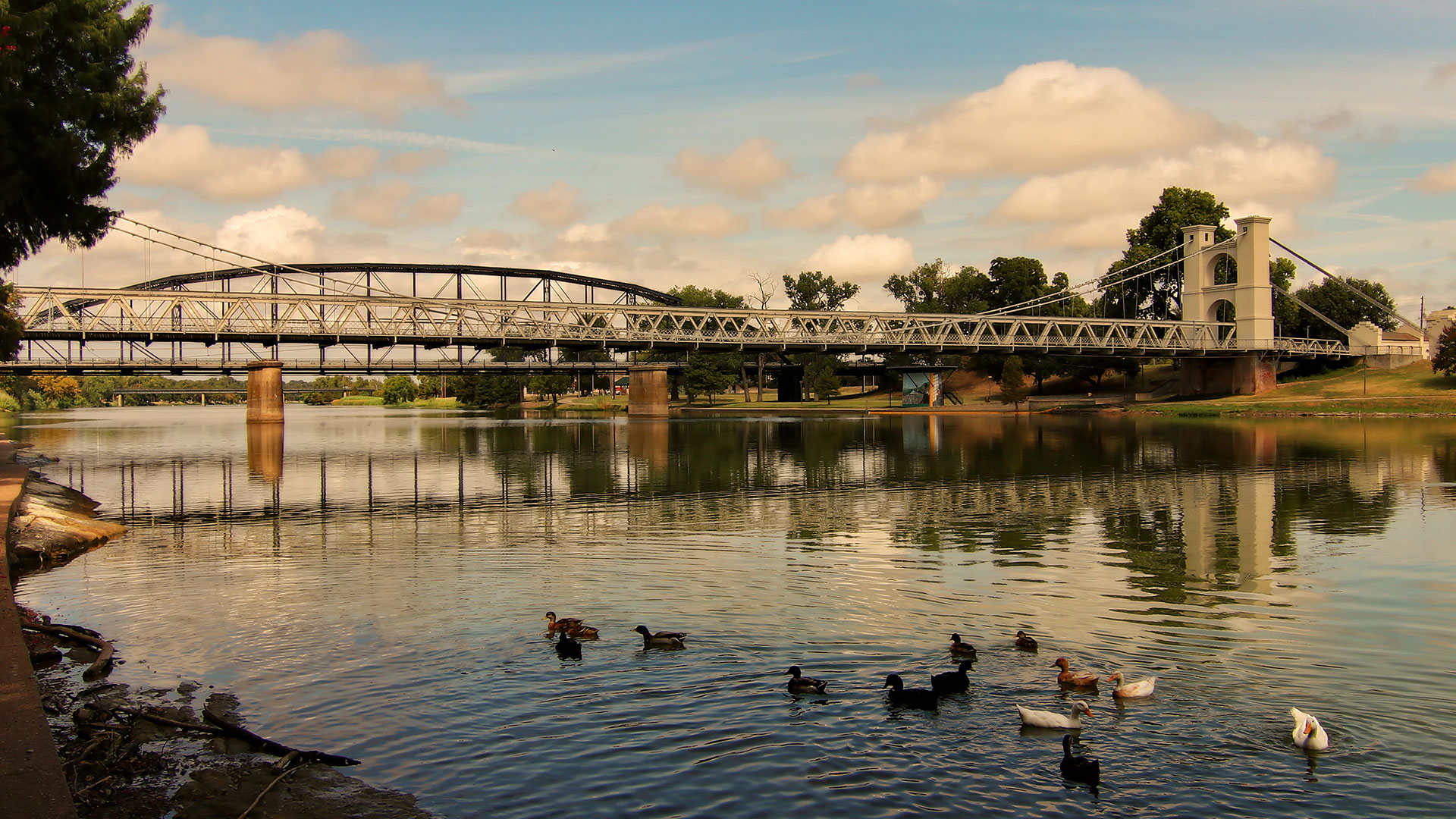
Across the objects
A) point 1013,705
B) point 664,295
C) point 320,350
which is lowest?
point 1013,705

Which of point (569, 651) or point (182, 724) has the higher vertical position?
point (182, 724)

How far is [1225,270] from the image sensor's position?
139 meters

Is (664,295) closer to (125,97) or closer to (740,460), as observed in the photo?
(740,460)

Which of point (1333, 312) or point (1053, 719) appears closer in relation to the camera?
point (1053, 719)

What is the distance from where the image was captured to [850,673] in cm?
1552

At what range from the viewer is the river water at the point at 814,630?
38.3 feet

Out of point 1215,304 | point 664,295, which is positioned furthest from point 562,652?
point 664,295

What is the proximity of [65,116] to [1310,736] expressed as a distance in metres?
28.7

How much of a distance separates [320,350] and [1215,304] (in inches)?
4562

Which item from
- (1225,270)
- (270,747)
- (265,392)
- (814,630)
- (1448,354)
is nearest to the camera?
(270,747)

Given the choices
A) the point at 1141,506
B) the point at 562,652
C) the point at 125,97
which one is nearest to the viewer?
the point at 562,652

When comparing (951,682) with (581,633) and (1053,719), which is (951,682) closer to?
(1053,719)

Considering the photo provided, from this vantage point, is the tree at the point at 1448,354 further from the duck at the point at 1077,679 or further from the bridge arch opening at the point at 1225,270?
the duck at the point at 1077,679

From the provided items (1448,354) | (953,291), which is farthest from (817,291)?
(1448,354)
